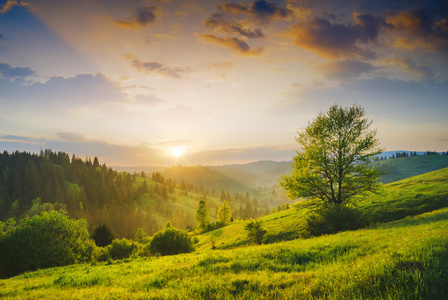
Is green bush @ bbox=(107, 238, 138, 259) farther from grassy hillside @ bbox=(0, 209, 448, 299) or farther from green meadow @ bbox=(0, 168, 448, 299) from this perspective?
grassy hillside @ bbox=(0, 209, 448, 299)

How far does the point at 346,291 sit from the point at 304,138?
84.1ft

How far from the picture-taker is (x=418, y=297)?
5.03m

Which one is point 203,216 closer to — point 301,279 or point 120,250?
point 120,250

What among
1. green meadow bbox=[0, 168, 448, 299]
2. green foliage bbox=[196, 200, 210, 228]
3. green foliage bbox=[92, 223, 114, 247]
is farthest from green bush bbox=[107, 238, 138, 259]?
green foliage bbox=[196, 200, 210, 228]

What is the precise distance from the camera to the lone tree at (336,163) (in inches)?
1037

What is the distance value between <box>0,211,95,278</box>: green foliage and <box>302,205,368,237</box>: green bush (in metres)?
39.7

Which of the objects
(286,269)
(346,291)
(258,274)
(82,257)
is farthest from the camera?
(82,257)

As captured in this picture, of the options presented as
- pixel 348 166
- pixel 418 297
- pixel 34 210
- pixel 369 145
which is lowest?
pixel 34 210

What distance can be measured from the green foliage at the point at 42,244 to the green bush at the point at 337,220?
3975cm

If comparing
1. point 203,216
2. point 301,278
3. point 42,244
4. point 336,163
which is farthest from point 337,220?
point 203,216

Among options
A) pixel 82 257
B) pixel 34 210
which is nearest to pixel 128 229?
pixel 34 210

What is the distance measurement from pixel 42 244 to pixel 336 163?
47.1m

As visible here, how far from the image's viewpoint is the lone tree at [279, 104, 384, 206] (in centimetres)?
Result: 2633

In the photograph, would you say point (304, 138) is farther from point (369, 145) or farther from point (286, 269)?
point (286, 269)
